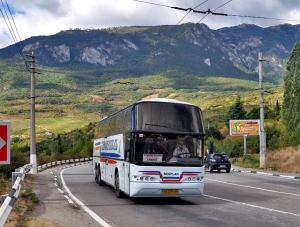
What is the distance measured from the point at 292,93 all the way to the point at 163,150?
43.3m

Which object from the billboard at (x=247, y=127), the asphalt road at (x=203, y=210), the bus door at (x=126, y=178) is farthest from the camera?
the billboard at (x=247, y=127)

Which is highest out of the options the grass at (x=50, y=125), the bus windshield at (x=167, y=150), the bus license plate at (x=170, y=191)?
the grass at (x=50, y=125)

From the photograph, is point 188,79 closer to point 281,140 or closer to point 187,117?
point 281,140

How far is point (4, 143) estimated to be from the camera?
10500mm

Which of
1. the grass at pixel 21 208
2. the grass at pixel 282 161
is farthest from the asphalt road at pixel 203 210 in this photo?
the grass at pixel 282 161

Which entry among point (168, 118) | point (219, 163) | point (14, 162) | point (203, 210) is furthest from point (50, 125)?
point (203, 210)

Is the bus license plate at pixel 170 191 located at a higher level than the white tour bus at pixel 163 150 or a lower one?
lower

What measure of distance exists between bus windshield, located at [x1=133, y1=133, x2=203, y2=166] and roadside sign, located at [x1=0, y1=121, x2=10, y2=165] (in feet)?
16.0

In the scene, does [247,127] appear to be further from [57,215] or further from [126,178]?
[57,215]

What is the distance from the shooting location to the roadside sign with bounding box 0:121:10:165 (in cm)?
1036

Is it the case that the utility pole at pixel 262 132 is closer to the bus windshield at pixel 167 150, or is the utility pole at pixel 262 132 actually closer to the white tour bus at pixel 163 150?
the white tour bus at pixel 163 150

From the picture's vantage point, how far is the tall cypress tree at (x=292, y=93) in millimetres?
53000

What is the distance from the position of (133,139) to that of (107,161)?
227 inches

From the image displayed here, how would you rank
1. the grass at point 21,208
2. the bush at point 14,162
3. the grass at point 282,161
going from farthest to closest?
the grass at point 282,161 → the bush at point 14,162 → the grass at point 21,208
